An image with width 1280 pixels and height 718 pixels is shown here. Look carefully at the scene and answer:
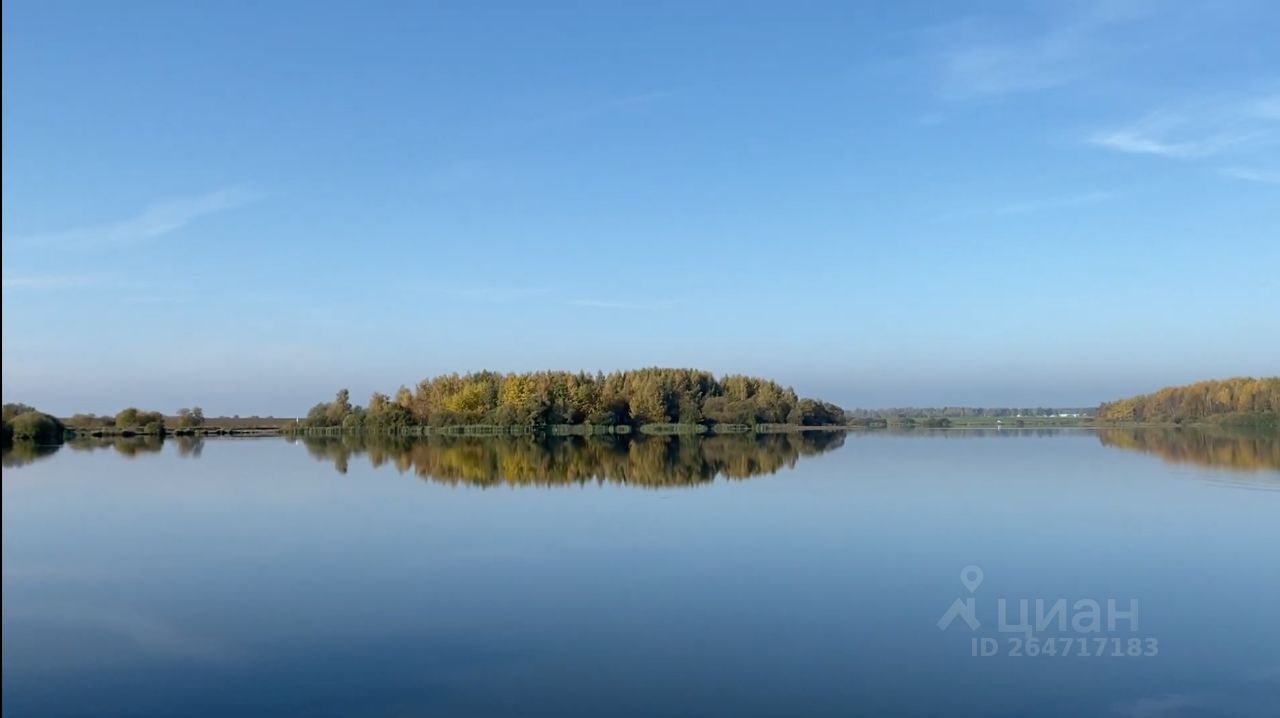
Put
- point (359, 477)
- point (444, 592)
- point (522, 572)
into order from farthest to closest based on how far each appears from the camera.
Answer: point (359, 477)
point (522, 572)
point (444, 592)

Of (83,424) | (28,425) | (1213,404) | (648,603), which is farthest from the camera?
(1213,404)

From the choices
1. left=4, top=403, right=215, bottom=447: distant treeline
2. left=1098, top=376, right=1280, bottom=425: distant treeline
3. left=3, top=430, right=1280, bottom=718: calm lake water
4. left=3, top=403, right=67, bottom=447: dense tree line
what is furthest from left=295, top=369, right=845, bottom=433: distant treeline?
left=3, top=430, right=1280, bottom=718: calm lake water

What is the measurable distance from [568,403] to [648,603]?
60712 mm

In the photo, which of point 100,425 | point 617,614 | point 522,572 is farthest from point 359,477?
point 100,425

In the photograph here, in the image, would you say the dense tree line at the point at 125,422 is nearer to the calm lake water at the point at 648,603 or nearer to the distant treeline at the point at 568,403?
the distant treeline at the point at 568,403

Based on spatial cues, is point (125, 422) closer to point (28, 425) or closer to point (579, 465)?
point (28, 425)

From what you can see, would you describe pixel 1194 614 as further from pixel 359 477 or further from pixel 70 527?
pixel 359 477

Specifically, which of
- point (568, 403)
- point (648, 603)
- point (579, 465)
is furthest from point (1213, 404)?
point (648, 603)

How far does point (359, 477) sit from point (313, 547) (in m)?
12.7

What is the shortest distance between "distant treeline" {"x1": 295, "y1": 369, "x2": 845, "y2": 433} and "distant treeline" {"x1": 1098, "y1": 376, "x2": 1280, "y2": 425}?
1353 inches

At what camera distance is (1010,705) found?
6.16m

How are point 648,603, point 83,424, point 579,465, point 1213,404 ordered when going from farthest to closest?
point 1213,404, point 83,424, point 579,465, point 648,603

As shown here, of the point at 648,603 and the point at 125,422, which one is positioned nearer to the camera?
the point at 648,603

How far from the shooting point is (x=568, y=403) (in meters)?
69.6
